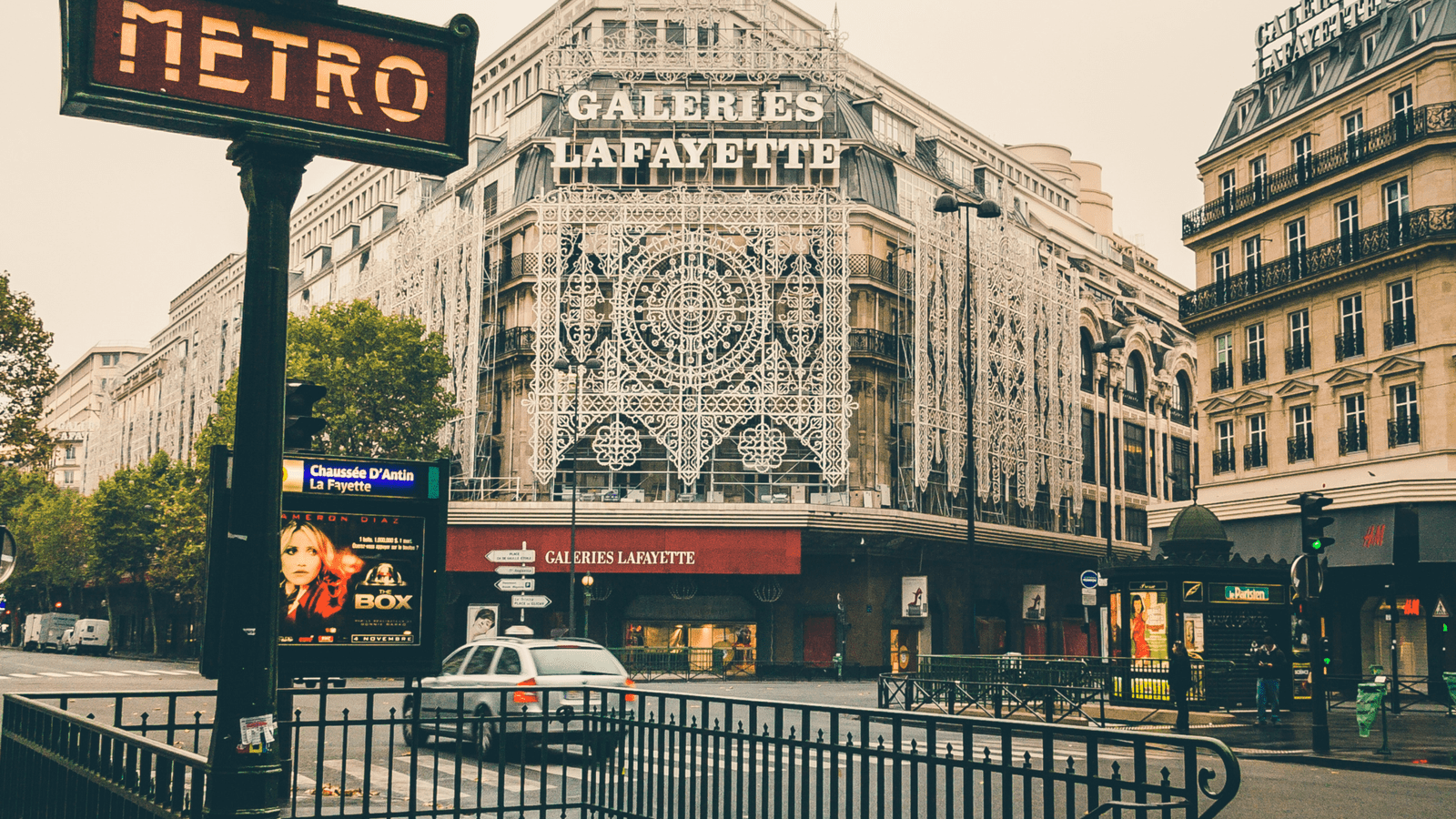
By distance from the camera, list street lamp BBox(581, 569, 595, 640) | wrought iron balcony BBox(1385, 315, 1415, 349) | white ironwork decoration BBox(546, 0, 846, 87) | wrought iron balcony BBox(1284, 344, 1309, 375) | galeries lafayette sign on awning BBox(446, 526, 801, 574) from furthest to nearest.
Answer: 1. white ironwork decoration BBox(546, 0, 846, 87)
2. galeries lafayette sign on awning BBox(446, 526, 801, 574)
3. wrought iron balcony BBox(1284, 344, 1309, 375)
4. street lamp BBox(581, 569, 595, 640)
5. wrought iron balcony BBox(1385, 315, 1415, 349)

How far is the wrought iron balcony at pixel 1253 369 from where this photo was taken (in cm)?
4275

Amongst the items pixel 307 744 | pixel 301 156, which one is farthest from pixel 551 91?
pixel 301 156

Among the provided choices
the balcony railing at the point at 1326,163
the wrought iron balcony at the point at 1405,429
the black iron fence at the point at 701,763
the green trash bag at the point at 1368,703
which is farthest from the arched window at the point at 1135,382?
the black iron fence at the point at 701,763

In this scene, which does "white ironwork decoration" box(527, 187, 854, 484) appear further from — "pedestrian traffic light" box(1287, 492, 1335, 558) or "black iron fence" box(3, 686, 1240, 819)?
"black iron fence" box(3, 686, 1240, 819)

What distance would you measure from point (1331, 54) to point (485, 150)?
33.4m

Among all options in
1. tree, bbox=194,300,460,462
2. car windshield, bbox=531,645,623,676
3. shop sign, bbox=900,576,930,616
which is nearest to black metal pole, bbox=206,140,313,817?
car windshield, bbox=531,645,623,676

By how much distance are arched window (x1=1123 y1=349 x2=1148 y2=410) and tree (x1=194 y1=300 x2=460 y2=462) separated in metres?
39.7

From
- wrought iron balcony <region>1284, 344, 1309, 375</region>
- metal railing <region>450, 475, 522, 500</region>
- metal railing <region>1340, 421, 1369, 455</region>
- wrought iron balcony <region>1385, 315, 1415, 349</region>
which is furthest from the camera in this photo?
metal railing <region>450, 475, 522, 500</region>

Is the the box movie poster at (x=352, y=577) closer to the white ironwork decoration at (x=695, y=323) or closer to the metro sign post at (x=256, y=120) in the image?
the metro sign post at (x=256, y=120)

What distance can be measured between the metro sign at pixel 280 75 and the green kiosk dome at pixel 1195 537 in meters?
28.3

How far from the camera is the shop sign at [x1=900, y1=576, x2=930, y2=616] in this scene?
43.6 meters

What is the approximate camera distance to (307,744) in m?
17.8

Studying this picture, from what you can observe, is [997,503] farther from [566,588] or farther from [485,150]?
[485,150]

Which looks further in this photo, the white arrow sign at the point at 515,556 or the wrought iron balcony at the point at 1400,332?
the wrought iron balcony at the point at 1400,332
